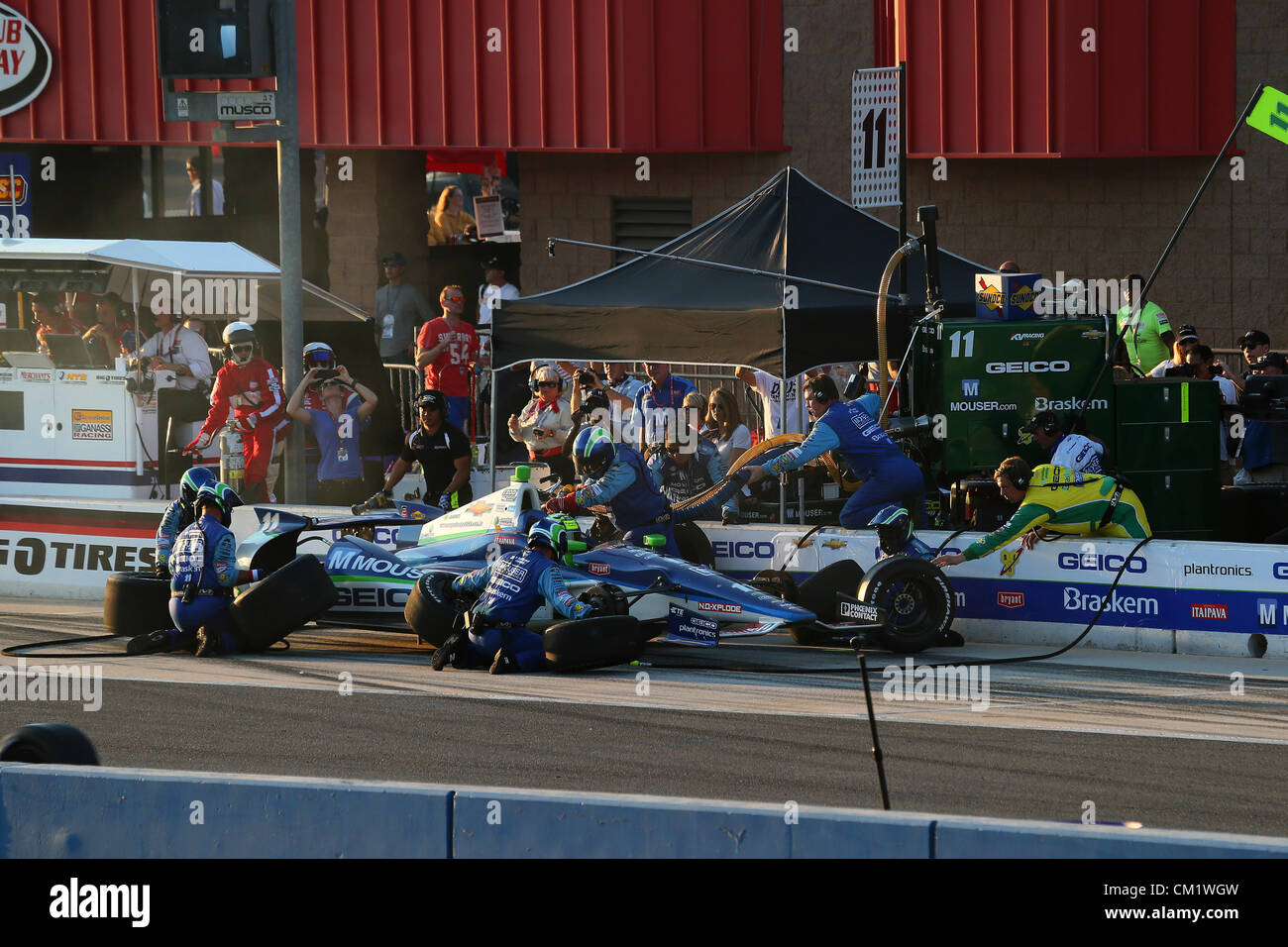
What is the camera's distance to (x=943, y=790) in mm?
8430

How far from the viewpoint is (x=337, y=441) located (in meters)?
16.9

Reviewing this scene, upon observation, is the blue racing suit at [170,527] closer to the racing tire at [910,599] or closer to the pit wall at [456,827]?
the racing tire at [910,599]

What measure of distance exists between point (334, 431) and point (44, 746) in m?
9.84

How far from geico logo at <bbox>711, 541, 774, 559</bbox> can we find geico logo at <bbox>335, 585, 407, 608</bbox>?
2716 mm

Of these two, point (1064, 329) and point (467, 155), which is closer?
point (1064, 329)

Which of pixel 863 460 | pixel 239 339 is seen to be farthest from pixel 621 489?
pixel 239 339

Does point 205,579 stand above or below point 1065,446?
below

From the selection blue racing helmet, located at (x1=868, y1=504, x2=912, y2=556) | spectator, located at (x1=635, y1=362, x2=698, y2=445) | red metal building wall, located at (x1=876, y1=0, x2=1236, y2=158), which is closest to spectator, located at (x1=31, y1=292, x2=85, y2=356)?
spectator, located at (x1=635, y1=362, x2=698, y2=445)

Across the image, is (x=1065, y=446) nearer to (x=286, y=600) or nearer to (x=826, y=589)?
(x=826, y=589)

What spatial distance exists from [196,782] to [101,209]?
20.8 m

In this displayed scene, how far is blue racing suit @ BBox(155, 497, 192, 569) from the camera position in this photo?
41.8 feet

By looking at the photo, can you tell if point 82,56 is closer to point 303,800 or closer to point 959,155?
point 959,155

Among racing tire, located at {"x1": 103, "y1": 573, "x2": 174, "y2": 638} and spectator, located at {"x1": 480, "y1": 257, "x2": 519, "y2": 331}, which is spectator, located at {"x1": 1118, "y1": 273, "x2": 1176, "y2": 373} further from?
racing tire, located at {"x1": 103, "y1": 573, "x2": 174, "y2": 638}
